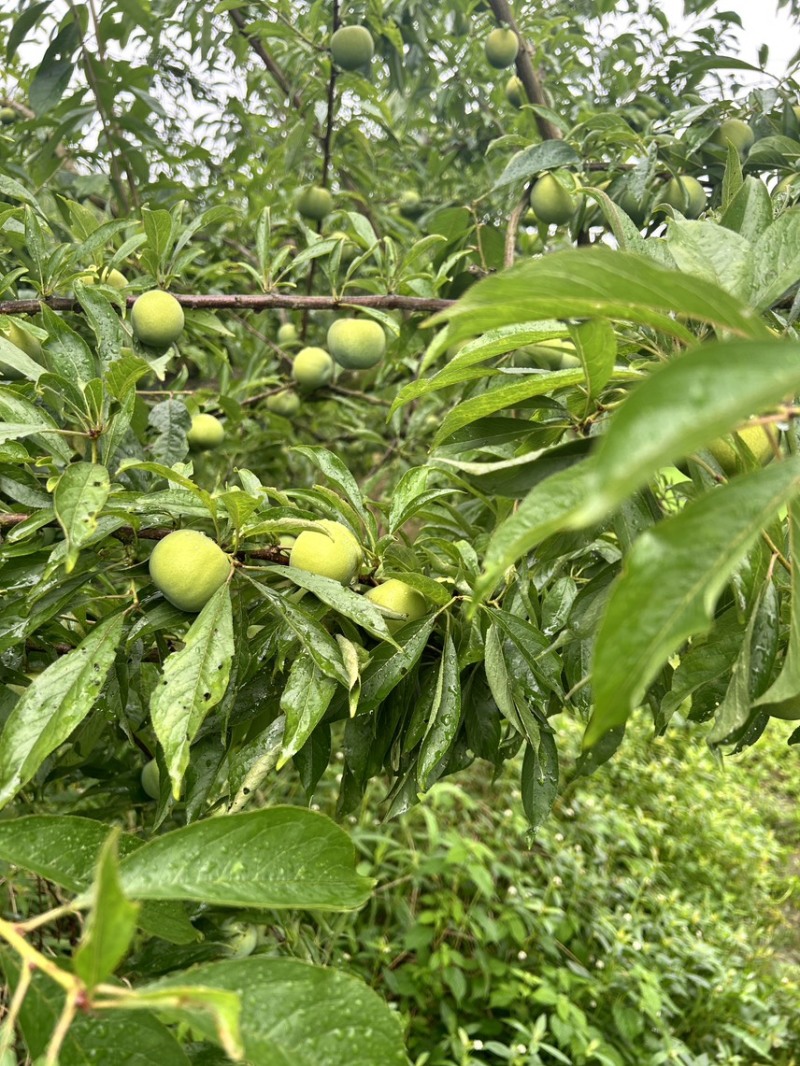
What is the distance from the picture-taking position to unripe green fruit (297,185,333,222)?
1.89 metres

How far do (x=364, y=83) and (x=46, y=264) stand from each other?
3.30 ft

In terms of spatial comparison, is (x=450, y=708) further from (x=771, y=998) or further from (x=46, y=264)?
(x=771, y=998)

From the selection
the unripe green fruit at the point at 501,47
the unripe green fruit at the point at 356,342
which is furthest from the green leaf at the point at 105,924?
the unripe green fruit at the point at 501,47

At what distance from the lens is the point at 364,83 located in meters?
1.72

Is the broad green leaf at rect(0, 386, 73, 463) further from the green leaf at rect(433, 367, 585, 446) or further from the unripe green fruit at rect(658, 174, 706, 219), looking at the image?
the unripe green fruit at rect(658, 174, 706, 219)

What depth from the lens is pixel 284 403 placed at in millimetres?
1964

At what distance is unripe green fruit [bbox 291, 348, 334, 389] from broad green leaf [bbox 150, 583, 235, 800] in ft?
4.11

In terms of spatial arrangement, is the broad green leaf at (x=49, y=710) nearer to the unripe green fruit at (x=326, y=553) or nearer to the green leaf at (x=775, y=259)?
the unripe green fruit at (x=326, y=553)

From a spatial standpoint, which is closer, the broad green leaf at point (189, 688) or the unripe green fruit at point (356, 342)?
the broad green leaf at point (189, 688)

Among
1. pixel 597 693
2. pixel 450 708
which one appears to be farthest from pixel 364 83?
pixel 597 693

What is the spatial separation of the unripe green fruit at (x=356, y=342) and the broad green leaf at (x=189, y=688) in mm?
941

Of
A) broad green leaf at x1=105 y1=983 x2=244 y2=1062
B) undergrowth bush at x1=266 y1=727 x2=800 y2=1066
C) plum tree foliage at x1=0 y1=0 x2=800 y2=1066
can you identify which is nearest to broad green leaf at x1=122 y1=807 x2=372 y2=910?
plum tree foliage at x1=0 y1=0 x2=800 y2=1066

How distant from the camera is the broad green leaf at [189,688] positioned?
0.61 meters

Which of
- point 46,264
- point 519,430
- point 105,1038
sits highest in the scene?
point 46,264
